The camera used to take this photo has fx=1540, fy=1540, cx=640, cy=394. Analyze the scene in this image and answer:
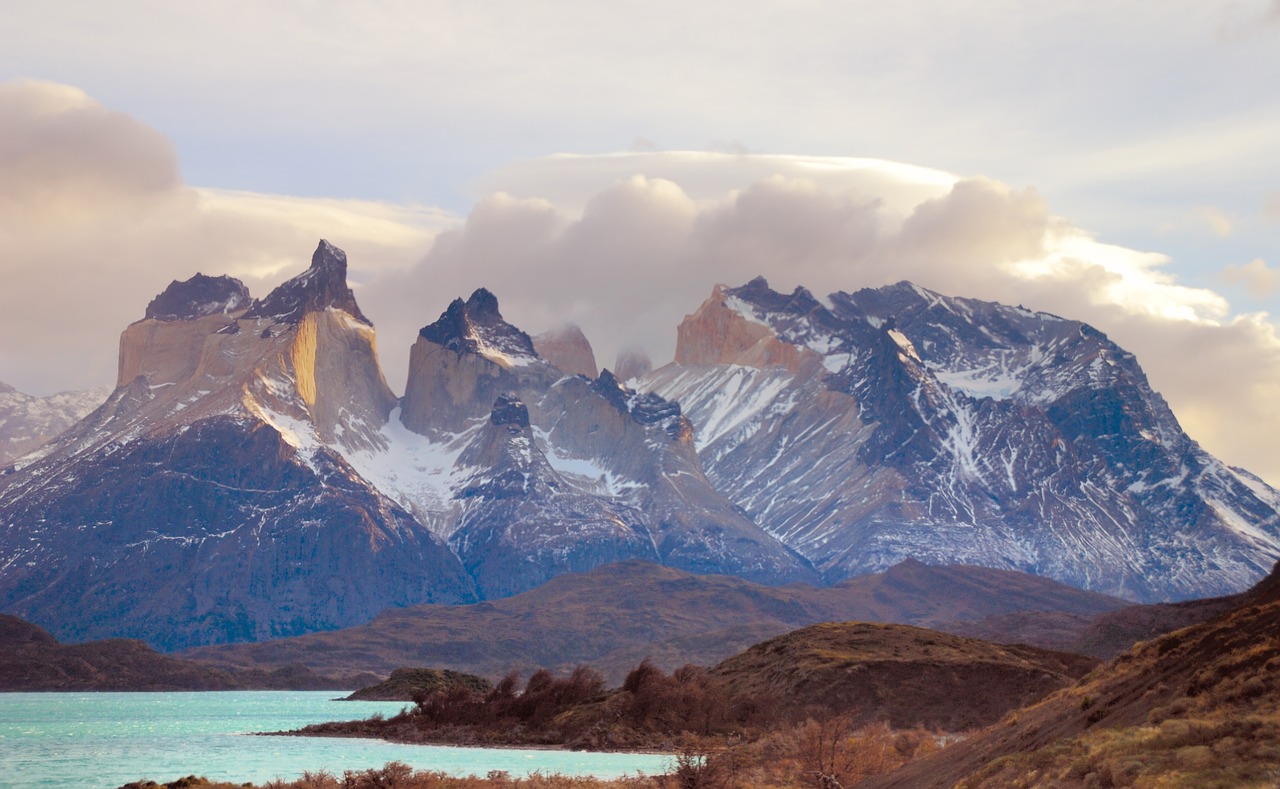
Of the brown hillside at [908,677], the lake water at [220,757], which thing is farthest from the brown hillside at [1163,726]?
the brown hillside at [908,677]

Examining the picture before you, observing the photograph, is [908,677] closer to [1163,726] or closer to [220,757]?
[220,757]

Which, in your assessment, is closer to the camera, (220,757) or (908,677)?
(220,757)

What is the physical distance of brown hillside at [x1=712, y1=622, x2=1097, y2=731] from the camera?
509 feet

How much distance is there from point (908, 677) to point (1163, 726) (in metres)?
119

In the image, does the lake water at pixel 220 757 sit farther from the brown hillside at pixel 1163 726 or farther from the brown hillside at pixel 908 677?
the brown hillside at pixel 1163 726

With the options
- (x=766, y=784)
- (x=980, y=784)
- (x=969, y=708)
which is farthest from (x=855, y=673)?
(x=980, y=784)

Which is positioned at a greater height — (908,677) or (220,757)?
(908,677)

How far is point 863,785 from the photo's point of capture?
73625 mm

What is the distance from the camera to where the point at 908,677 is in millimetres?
164750

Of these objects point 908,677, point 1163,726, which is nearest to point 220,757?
point 908,677

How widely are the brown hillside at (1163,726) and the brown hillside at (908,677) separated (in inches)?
3156

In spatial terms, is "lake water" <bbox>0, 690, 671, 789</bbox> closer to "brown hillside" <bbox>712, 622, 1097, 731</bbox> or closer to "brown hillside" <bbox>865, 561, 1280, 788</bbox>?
"brown hillside" <bbox>712, 622, 1097, 731</bbox>

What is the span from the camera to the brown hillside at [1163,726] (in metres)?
43.3

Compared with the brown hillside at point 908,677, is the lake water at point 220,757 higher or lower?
lower
